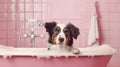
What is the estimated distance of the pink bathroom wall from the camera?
261 cm

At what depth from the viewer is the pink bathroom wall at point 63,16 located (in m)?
2.61

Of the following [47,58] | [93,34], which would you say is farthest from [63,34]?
[93,34]

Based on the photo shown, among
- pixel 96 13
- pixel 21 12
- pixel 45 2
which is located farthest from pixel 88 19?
pixel 21 12

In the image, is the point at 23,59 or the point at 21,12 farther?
the point at 21,12

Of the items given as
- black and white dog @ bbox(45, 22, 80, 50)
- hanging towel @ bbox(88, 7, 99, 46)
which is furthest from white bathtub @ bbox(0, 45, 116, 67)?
hanging towel @ bbox(88, 7, 99, 46)

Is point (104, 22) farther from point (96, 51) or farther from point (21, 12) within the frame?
point (96, 51)

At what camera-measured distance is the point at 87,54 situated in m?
1.64

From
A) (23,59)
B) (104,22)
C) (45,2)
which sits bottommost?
(23,59)

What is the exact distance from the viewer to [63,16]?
262 centimetres

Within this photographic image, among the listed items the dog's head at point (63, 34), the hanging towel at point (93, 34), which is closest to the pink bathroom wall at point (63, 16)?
the hanging towel at point (93, 34)

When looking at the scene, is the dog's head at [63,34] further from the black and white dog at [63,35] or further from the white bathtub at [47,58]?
the white bathtub at [47,58]

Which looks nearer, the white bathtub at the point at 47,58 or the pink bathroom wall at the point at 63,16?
the white bathtub at the point at 47,58

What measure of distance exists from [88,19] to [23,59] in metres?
1.12

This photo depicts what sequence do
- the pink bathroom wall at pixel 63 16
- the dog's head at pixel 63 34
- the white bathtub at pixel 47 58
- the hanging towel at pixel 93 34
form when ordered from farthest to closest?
the pink bathroom wall at pixel 63 16, the hanging towel at pixel 93 34, the dog's head at pixel 63 34, the white bathtub at pixel 47 58
